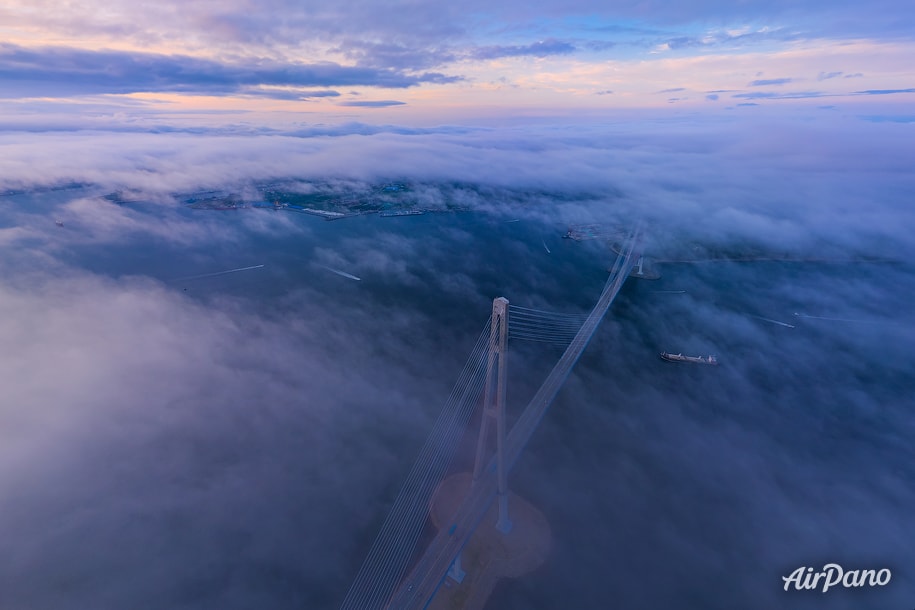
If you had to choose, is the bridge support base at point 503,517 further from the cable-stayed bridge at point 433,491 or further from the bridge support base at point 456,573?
the bridge support base at point 456,573

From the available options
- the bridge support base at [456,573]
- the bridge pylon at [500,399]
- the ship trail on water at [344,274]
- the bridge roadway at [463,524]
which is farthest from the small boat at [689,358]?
the ship trail on water at [344,274]

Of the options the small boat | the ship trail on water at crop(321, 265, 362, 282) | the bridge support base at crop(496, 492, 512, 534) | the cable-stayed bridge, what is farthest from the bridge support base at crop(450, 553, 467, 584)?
the ship trail on water at crop(321, 265, 362, 282)

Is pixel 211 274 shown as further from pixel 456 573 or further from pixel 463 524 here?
pixel 456 573

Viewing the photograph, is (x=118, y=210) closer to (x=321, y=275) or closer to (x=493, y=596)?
(x=321, y=275)

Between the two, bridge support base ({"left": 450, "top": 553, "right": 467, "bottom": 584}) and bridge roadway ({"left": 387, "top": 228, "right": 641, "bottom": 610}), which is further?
bridge support base ({"left": 450, "top": 553, "right": 467, "bottom": 584})

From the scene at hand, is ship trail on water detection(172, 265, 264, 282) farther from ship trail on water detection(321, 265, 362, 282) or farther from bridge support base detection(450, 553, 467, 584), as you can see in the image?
bridge support base detection(450, 553, 467, 584)

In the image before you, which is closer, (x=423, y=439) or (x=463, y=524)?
(x=463, y=524)

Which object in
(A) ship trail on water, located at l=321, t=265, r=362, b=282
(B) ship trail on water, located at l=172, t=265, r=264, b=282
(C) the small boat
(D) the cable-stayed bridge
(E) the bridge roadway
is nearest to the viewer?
(E) the bridge roadway

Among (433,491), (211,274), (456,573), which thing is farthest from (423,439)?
(211,274)
